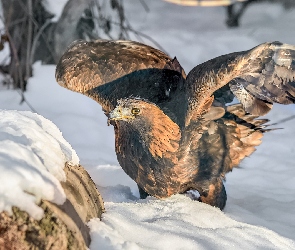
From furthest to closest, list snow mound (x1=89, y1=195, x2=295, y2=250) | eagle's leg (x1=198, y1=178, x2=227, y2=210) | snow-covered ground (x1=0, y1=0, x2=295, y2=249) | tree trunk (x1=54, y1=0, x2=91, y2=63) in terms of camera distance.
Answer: tree trunk (x1=54, y1=0, x2=91, y2=63), eagle's leg (x1=198, y1=178, x2=227, y2=210), snow-covered ground (x1=0, y1=0, x2=295, y2=249), snow mound (x1=89, y1=195, x2=295, y2=250)

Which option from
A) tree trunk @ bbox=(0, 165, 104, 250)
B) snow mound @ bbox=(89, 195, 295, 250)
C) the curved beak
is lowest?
snow mound @ bbox=(89, 195, 295, 250)

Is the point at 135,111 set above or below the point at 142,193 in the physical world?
above

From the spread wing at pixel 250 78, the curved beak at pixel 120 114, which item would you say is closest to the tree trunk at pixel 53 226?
the curved beak at pixel 120 114

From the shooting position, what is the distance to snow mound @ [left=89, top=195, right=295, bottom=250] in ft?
4.68

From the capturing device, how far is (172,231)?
5.41 ft

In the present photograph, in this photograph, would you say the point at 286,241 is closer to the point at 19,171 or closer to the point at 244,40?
the point at 19,171

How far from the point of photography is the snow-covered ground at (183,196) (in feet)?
5.36

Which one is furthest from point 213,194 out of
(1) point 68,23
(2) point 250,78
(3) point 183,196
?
(1) point 68,23

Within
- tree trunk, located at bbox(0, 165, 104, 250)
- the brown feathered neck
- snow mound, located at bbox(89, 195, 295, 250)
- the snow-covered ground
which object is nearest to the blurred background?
the snow-covered ground

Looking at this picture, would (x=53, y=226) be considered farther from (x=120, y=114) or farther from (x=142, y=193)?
(x=142, y=193)

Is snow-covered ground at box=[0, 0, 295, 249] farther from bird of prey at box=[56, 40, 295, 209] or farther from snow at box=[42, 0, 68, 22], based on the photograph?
snow at box=[42, 0, 68, 22]

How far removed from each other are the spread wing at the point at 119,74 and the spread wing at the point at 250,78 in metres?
0.38

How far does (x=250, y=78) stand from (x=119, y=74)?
2.63 feet

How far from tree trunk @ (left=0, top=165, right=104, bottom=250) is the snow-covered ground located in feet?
0.22
